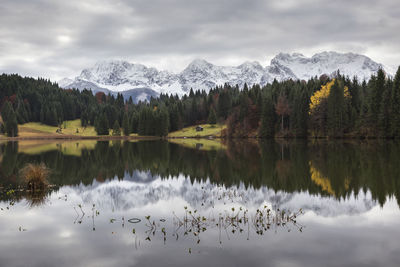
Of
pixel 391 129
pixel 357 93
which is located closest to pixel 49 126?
pixel 357 93

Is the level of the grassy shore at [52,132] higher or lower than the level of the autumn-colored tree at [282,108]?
lower

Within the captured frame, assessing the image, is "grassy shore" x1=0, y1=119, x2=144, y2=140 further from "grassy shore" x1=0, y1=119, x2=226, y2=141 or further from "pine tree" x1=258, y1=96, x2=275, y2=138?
"pine tree" x1=258, y1=96, x2=275, y2=138

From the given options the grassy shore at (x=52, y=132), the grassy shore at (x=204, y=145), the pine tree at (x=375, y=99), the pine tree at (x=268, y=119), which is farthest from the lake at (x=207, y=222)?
the grassy shore at (x=52, y=132)

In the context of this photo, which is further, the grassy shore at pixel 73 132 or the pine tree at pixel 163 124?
the grassy shore at pixel 73 132

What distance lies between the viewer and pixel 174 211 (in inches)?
698

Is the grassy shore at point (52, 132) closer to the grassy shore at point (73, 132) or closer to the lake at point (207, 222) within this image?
the grassy shore at point (73, 132)

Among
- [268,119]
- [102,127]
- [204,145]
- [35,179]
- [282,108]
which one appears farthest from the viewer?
[102,127]

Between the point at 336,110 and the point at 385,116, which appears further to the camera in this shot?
the point at 336,110

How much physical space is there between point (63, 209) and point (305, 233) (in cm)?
1209

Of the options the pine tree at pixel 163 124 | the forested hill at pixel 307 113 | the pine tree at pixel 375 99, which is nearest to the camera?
the forested hill at pixel 307 113

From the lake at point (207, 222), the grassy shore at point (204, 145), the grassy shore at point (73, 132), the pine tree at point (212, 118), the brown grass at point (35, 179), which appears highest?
the pine tree at point (212, 118)

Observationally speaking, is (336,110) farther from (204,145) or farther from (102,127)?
(102,127)

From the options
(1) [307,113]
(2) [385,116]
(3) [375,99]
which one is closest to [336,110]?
(3) [375,99]

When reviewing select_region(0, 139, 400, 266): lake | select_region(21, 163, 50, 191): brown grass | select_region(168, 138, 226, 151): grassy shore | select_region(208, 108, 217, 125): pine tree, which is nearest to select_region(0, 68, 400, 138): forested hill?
select_region(208, 108, 217, 125): pine tree
